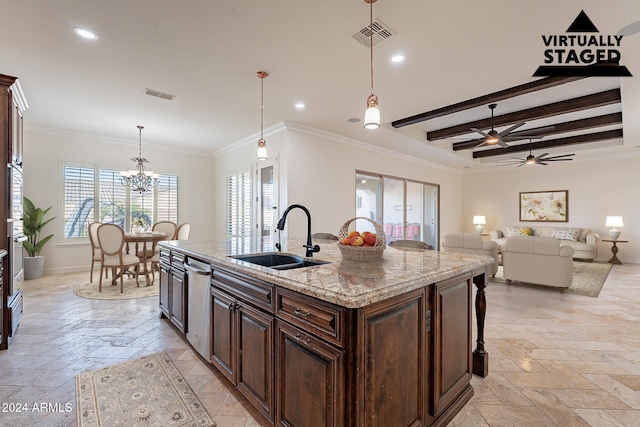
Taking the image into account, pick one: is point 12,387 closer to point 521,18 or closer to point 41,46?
point 41,46

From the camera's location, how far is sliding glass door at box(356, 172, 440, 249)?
20.7 ft

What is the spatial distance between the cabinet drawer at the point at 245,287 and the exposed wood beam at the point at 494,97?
389 centimetres

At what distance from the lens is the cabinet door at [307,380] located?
1.18 m

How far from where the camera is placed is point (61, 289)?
4.41m

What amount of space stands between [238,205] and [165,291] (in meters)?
3.50

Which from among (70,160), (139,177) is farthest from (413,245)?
(70,160)

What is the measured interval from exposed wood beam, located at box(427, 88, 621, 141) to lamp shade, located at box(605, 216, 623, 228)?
448cm

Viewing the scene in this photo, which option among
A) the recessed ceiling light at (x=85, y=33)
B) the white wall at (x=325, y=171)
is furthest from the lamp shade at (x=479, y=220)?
the recessed ceiling light at (x=85, y=33)

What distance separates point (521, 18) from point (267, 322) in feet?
9.43

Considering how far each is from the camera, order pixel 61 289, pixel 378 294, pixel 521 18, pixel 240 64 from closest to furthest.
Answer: pixel 378 294, pixel 521 18, pixel 240 64, pixel 61 289

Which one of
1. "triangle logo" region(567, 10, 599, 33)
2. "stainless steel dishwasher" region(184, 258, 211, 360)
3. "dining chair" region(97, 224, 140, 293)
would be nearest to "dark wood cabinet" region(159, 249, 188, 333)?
"stainless steel dishwasher" region(184, 258, 211, 360)

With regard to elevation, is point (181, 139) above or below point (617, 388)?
above

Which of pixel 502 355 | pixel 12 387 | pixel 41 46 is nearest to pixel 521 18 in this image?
pixel 502 355

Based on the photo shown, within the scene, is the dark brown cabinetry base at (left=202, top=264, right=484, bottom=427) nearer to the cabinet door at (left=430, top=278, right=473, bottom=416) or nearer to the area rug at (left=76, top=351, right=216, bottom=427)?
the cabinet door at (left=430, top=278, right=473, bottom=416)
